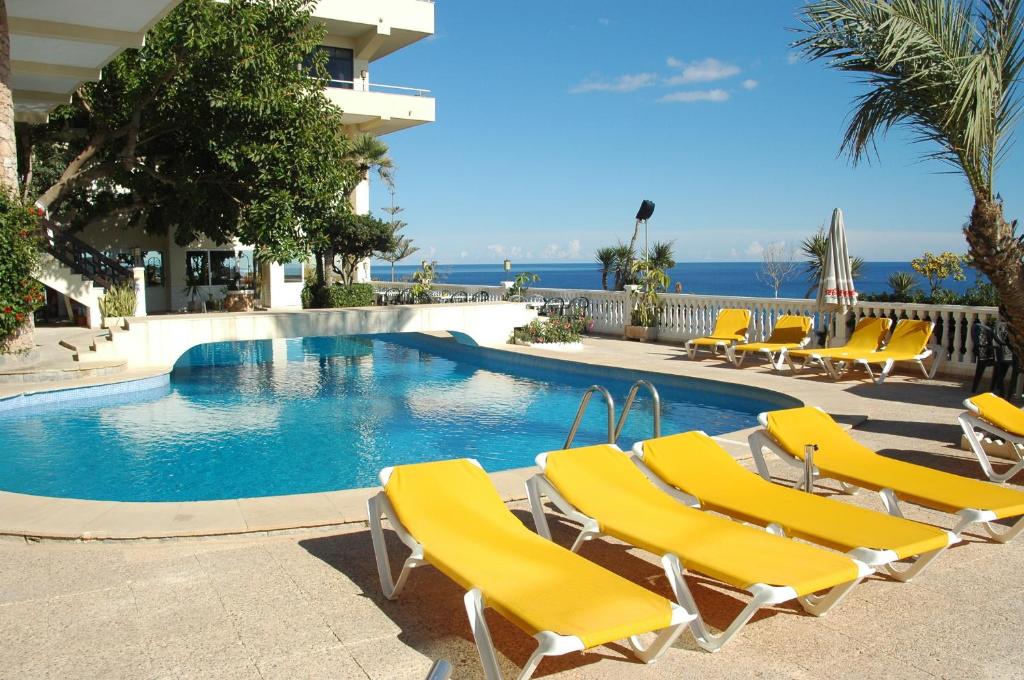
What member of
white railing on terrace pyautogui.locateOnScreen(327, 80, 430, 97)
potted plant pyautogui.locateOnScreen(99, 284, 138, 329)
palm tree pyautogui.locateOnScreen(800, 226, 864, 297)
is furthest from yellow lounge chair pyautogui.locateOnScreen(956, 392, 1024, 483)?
white railing on terrace pyautogui.locateOnScreen(327, 80, 430, 97)

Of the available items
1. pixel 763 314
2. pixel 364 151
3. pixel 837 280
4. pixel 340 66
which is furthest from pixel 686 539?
pixel 340 66

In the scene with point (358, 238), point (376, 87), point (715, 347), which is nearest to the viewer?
point (715, 347)

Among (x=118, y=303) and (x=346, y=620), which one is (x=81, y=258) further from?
(x=346, y=620)

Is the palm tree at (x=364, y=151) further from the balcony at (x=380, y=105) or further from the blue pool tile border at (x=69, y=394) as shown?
the blue pool tile border at (x=69, y=394)

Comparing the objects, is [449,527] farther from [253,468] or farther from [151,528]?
[253,468]

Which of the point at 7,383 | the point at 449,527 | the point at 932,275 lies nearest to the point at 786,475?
the point at 449,527

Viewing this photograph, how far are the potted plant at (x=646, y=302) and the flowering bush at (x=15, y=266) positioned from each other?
35.4 feet

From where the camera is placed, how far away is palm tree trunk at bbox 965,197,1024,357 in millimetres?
7258

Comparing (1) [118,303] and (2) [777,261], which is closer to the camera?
(1) [118,303]

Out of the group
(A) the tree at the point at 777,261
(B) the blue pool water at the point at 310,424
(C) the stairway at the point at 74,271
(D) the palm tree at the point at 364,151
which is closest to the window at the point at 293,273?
(D) the palm tree at the point at 364,151

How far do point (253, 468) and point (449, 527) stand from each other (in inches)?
188

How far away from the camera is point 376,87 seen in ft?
85.5

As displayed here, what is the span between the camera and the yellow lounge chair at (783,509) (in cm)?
401

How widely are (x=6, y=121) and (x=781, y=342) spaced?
12939 millimetres
